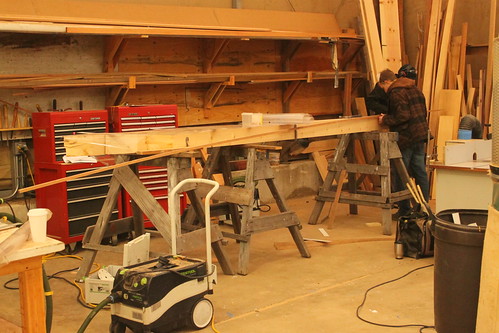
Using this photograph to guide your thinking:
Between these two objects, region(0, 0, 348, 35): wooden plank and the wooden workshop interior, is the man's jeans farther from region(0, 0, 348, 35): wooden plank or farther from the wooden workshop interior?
region(0, 0, 348, 35): wooden plank

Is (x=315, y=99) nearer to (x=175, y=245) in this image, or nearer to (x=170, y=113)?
(x=170, y=113)

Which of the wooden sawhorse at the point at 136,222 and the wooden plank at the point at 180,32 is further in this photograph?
the wooden plank at the point at 180,32

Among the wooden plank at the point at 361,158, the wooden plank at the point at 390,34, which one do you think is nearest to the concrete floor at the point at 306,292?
the wooden plank at the point at 361,158

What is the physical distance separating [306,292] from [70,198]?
2.17m

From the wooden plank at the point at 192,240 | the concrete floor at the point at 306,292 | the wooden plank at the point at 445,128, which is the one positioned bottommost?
the concrete floor at the point at 306,292

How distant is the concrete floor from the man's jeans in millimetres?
564

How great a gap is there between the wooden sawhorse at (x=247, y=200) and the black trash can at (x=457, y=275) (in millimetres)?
1654

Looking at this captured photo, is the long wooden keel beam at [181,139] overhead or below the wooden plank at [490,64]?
below

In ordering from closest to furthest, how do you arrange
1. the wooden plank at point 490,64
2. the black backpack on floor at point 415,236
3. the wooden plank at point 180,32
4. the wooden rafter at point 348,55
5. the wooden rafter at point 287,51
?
the black backpack on floor at point 415,236
the wooden plank at point 180,32
the wooden plank at point 490,64
the wooden rafter at point 287,51
the wooden rafter at point 348,55

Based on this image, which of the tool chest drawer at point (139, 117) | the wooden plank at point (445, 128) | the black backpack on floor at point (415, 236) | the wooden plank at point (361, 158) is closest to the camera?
the black backpack on floor at point (415, 236)

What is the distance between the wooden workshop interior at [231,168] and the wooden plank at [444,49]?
0.02 meters

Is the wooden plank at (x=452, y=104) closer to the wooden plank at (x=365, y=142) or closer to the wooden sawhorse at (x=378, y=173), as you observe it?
the wooden plank at (x=365, y=142)

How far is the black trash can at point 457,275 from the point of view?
3352 mm

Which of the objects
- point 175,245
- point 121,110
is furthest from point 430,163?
point 121,110
